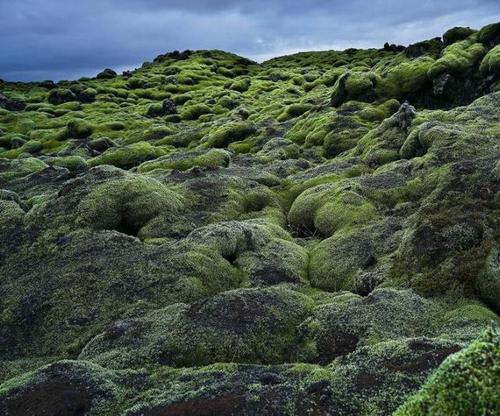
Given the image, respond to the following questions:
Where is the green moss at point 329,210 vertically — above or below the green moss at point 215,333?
above

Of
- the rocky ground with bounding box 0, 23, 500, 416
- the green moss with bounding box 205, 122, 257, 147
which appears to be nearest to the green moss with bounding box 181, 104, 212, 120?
the green moss with bounding box 205, 122, 257, 147

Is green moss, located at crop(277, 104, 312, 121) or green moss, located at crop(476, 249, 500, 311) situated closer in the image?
green moss, located at crop(476, 249, 500, 311)

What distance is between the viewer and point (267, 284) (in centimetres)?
2067

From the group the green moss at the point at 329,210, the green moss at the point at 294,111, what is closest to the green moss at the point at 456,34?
the green moss at the point at 294,111

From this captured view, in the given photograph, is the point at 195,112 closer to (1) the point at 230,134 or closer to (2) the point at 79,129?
(2) the point at 79,129

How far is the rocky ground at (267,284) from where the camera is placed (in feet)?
36.0

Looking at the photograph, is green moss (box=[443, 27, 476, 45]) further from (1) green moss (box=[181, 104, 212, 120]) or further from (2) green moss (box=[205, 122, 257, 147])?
(1) green moss (box=[181, 104, 212, 120])

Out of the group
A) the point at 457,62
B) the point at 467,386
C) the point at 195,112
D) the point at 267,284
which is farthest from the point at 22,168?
the point at 467,386

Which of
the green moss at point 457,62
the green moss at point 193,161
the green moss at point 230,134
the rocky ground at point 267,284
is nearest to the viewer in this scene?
the rocky ground at point 267,284

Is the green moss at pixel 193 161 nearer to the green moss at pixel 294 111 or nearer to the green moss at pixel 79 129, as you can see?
the green moss at pixel 294 111

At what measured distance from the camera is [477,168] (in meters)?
23.8

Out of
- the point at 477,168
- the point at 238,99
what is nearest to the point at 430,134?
the point at 477,168

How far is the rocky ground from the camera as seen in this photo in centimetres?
1098

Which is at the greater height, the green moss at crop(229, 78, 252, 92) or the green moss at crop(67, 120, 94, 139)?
the green moss at crop(229, 78, 252, 92)
